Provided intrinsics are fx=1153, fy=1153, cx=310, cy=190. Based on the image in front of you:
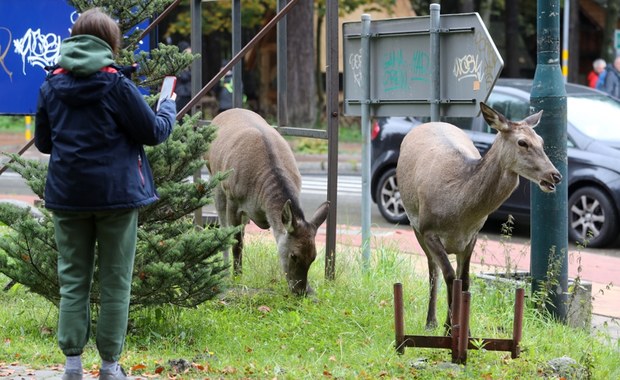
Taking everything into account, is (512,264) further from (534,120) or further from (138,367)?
(138,367)

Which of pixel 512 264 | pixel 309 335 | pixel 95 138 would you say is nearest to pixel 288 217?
pixel 309 335

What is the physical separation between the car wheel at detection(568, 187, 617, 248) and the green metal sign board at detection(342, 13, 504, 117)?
465cm

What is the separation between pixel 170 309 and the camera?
8.23 m

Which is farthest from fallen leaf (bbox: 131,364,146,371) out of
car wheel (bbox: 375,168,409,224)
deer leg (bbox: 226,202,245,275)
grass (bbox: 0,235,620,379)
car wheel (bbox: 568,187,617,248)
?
car wheel (bbox: 375,168,409,224)

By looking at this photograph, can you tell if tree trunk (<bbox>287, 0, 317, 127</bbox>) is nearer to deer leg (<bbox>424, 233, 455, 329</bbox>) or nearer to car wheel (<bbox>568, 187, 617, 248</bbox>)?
car wheel (<bbox>568, 187, 617, 248</bbox>)

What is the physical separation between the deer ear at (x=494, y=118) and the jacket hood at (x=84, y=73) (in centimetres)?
263

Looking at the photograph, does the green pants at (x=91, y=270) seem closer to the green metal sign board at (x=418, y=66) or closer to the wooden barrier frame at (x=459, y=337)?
the wooden barrier frame at (x=459, y=337)

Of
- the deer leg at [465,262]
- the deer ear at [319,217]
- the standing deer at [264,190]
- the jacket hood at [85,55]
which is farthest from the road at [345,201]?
the jacket hood at [85,55]

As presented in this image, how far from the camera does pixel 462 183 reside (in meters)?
8.05

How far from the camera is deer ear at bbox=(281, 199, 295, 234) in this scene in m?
9.22

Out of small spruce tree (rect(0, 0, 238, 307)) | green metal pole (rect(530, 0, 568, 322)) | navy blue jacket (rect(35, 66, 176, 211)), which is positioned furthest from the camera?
green metal pole (rect(530, 0, 568, 322))

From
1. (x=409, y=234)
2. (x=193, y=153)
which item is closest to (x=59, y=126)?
(x=193, y=153)

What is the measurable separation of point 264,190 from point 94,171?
4.03m

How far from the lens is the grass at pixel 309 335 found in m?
7.06
